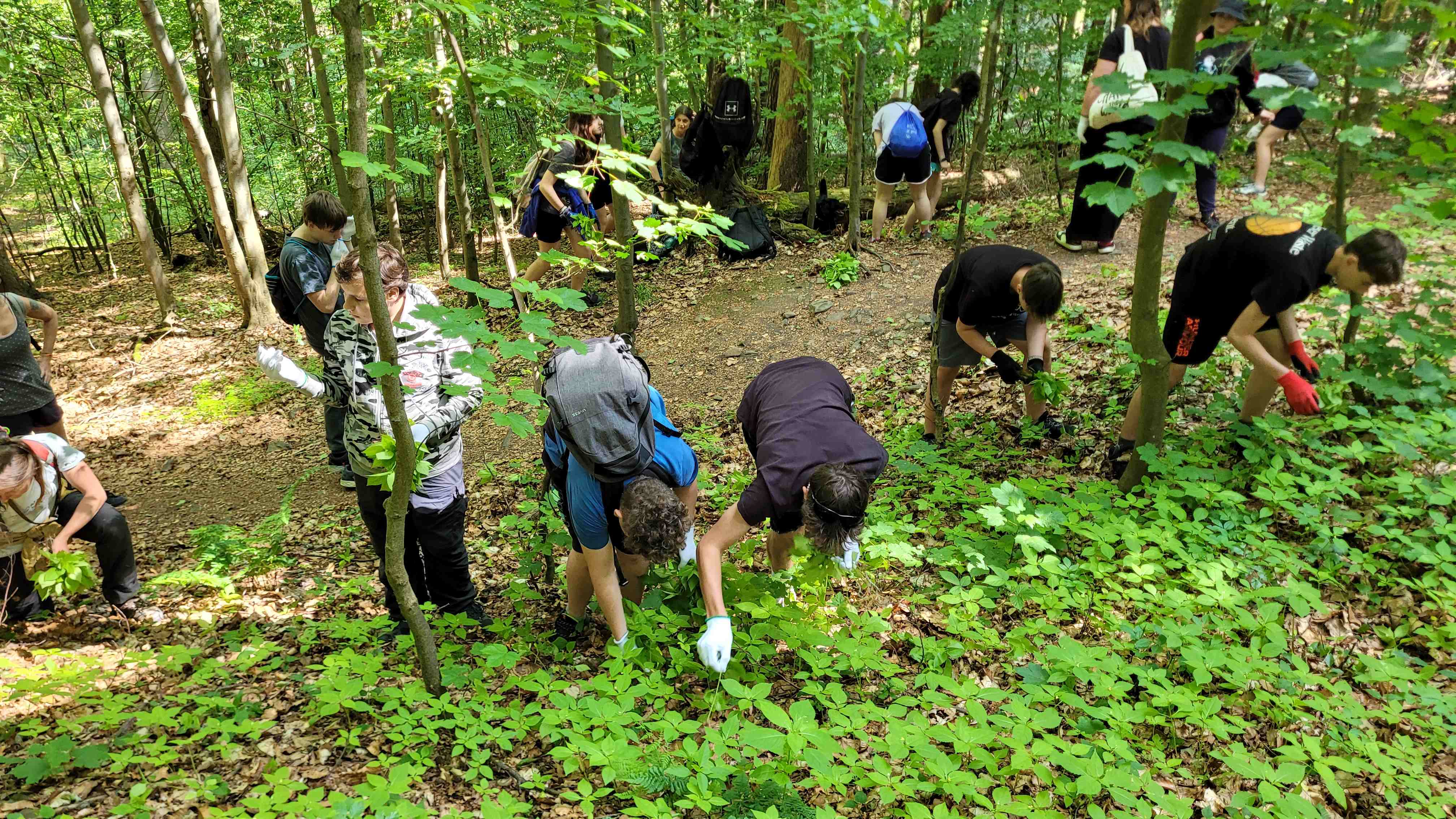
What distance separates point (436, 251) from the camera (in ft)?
42.6

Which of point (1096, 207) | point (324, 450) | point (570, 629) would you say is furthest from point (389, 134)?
point (1096, 207)

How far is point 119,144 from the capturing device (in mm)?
8555

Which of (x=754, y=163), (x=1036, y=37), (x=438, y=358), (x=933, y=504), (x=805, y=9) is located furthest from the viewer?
(x=754, y=163)

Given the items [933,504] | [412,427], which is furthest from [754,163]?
[412,427]

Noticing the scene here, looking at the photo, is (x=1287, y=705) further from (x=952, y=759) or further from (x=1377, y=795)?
(x=952, y=759)

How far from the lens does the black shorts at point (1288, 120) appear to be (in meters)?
6.63

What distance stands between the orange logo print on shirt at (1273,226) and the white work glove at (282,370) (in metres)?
4.89

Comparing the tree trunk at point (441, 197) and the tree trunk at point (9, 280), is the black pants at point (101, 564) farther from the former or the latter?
the tree trunk at point (9, 280)

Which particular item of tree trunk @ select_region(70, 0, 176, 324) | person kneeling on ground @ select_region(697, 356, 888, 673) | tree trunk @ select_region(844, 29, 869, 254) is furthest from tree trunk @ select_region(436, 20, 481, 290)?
person kneeling on ground @ select_region(697, 356, 888, 673)

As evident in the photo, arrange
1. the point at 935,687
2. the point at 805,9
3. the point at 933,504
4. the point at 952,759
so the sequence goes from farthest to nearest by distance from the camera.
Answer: the point at 805,9
the point at 933,504
the point at 935,687
the point at 952,759

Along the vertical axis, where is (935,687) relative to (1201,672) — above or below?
below

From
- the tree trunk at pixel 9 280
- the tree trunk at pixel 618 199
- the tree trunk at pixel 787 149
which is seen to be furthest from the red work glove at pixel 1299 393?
the tree trunk at pixel 9 280

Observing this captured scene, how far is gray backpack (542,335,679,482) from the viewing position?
287 centimetres

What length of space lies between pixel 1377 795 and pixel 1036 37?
9649mm
